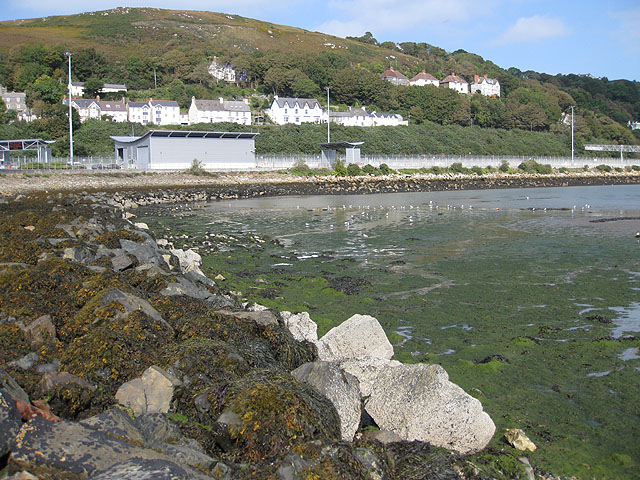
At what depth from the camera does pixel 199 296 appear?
10.9 metres

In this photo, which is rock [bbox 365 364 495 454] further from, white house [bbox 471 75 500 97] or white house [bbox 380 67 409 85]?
white house [bbox 471 75 500 97]

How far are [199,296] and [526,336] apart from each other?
20.3ft

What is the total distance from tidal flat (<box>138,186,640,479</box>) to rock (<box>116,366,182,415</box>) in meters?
3.67

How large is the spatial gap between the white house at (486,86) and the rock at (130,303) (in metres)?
195

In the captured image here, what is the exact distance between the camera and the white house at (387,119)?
12775 centimetres

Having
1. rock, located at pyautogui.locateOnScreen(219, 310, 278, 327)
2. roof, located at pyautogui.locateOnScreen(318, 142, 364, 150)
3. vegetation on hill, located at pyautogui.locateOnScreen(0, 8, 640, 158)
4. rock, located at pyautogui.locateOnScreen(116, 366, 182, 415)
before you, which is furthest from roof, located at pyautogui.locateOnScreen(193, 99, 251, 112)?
rock, located at pyautogui.locateOnScreen(116, 366, 182, 415)

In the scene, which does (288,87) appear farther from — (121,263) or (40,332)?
(40,332)

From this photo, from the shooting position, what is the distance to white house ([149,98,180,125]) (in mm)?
112306

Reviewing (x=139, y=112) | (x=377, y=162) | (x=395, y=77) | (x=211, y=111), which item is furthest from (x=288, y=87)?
(x=377, y=162)

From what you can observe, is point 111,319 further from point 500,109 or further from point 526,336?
point 500,109

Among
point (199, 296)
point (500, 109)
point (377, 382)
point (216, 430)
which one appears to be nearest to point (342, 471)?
point (216, 430)

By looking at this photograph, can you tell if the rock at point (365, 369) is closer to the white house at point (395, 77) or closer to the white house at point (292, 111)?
the white house at point (292, 111)

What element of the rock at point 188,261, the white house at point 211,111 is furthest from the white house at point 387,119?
the rock at point 188,261

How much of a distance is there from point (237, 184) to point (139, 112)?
5990 cm
